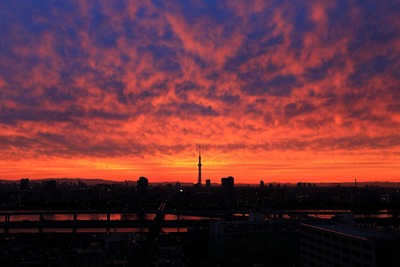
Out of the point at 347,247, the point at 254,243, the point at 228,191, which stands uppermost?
the point at 228,191

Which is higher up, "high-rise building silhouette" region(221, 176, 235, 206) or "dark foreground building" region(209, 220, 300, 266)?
"high-rise building silhouette" region(221, 176, 235, 206)

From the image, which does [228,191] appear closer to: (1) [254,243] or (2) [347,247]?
(1) [254,243]

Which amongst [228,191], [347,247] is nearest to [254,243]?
[347,247]

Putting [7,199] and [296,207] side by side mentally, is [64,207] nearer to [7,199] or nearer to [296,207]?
[7,199]

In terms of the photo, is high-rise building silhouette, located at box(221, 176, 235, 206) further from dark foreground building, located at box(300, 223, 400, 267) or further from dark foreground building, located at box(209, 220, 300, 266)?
dark foreground building, located at box(300, 223, 400, 267)

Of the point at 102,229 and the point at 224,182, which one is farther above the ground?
the point at 224,182

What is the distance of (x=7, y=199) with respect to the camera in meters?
101

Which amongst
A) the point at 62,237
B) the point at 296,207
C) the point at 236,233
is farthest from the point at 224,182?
the point at 236,233

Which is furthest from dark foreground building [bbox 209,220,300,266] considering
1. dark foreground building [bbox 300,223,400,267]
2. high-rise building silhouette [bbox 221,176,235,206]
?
high-rise building silhouette [bbox 221,176,235,206]

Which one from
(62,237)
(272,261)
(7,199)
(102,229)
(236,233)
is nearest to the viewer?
(272,261)

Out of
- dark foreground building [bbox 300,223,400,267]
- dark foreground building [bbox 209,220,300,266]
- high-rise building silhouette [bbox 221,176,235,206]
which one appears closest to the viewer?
dark foreground building [bbox 300,223,400,267]

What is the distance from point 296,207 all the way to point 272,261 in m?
54.3

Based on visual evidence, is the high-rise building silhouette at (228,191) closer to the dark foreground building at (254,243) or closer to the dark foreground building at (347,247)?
the dark foreground building at (254,243)

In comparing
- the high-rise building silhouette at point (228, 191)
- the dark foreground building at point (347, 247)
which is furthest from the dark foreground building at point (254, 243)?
the high-rise building silhouette at point (228, 191)
